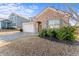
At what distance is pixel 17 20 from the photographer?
2545 mm

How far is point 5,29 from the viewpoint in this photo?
2.55 m

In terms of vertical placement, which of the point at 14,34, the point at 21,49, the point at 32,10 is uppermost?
the point at 32,10

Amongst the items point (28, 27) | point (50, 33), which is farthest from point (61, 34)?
point (28, 27)

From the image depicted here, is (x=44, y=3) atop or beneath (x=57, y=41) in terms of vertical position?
atop

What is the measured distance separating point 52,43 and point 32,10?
50cm

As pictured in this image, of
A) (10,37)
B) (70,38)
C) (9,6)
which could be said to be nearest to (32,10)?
(9,6)

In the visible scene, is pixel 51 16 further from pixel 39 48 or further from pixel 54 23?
pixel 39 48

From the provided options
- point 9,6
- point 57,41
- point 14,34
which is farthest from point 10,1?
point 57,41

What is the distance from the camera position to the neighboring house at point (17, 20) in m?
2.51

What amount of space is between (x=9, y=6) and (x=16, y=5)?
9cm

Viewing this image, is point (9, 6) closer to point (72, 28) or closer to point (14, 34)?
point (14, 34)

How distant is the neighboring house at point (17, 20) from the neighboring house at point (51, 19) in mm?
156

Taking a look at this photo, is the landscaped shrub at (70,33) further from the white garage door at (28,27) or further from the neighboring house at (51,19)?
the white garage door at (28,27)

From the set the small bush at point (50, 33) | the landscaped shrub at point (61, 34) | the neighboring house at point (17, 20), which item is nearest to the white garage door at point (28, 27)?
the neighboring house at point (17, 20)
